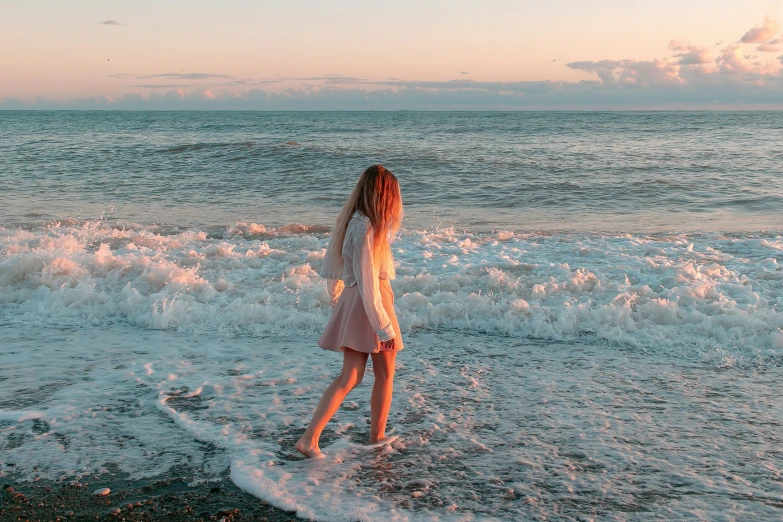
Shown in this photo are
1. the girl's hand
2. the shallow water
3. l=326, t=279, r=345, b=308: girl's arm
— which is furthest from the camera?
l=326, t=279, r=345, b=308: girl's arm

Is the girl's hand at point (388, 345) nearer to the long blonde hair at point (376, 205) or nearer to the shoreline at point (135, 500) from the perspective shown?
the long blonde hair at point (376, 205)

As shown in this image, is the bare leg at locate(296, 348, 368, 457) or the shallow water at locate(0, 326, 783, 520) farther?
the bare leg at locate(296, 348, 368, 457)

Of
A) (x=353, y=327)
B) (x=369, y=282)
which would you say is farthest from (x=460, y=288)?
(x=369, y=282)

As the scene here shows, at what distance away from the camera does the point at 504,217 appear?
14258 mm

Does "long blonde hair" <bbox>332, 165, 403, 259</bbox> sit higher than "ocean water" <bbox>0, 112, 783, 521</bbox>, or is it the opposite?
"long blonde hair" <bbox>332, 165, 403, 259</bbox>

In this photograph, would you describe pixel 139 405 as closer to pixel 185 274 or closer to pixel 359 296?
pixel 359 296

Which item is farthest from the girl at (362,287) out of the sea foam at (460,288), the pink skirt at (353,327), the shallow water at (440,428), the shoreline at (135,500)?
the sea foam at (460,288)

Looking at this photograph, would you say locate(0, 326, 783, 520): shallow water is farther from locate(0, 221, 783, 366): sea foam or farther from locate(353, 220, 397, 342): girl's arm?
locate(353, 220, 397, 342): girl's arm

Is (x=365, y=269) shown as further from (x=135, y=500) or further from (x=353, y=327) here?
(x=135, y=500)

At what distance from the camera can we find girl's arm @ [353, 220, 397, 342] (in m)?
3.79

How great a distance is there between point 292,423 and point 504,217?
33.6 feet

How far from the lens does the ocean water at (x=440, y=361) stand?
152 inches

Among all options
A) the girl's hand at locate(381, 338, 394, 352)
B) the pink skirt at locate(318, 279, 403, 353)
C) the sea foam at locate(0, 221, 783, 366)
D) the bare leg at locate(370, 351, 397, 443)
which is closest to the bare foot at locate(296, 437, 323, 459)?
the bare leg at locate(370, 351, 397, 443)

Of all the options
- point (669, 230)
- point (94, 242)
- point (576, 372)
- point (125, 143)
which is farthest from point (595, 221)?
point (125, 143)
